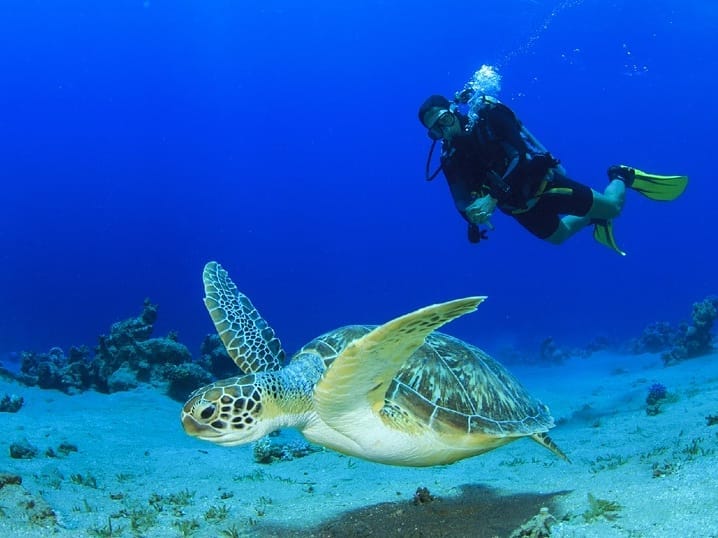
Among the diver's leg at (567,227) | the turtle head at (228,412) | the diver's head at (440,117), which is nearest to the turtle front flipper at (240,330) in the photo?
the turtle head at (228,412)

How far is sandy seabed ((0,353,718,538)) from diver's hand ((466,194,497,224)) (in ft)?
9.05

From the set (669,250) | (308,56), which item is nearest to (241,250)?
(308,56)

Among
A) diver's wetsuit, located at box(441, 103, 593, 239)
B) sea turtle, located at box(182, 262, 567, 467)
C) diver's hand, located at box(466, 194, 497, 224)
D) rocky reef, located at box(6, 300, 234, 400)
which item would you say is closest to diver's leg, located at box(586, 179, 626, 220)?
diver's wetsuit, located at box(441, 103, 593, 239)

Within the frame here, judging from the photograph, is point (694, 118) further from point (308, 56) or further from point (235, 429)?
point (235, 429)

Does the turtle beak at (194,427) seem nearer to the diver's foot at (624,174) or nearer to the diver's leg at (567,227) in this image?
the diver's leg at (567,227)

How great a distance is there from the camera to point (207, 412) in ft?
10.2

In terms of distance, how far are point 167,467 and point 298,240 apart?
9375cm

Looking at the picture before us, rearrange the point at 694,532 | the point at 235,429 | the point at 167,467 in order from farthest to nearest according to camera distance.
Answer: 1. the point at 167,467
2. the point at 235,429
3. the point at 694,532

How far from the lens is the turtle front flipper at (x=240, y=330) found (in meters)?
4.43

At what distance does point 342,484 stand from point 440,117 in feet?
14.1

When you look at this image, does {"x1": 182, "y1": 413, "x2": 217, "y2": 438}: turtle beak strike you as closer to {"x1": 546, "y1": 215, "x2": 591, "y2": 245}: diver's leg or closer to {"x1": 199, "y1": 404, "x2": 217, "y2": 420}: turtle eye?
{"x1": 199, "y1": 404, "x2": 217, "y2": 420}: turtle eye

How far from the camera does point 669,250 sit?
91.7 metres

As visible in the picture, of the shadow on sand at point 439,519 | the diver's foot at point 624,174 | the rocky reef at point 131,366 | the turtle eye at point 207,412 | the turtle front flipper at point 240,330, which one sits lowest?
the shadow on sand at point 439,519

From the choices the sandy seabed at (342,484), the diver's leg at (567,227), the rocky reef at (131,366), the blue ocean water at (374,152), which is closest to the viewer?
the sandy seabed at (342,484)
